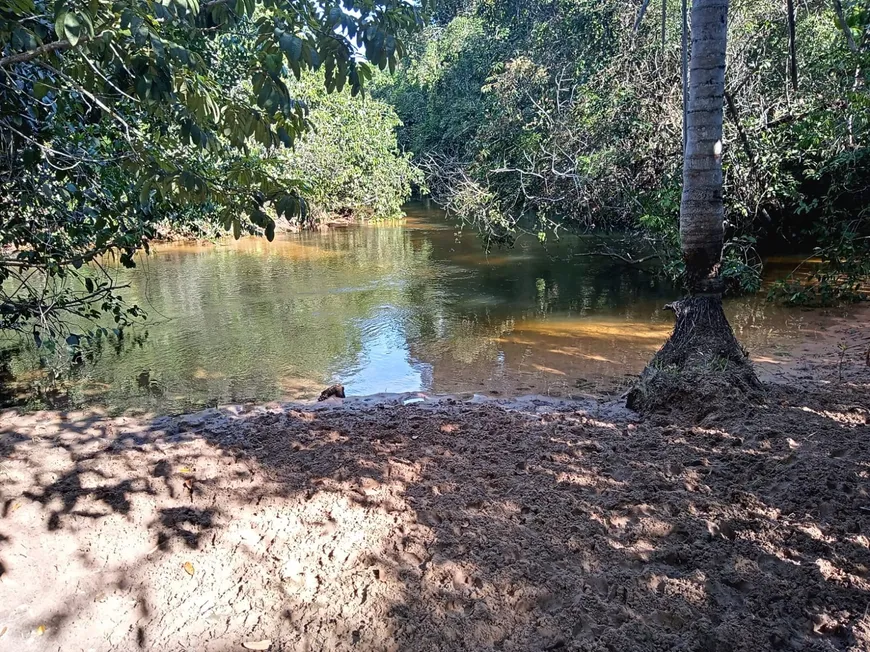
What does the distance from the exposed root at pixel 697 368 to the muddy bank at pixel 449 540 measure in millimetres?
363

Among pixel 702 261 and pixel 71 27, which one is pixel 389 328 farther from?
pixel 71 27

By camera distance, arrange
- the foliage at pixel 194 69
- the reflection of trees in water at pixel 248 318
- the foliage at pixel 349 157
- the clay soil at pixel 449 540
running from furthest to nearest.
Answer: the foliage at pixel 349 157, the reflection of trees in water at pixel 248 318, the foliage at pixel 194 69, the clay soil at pixel 449 540

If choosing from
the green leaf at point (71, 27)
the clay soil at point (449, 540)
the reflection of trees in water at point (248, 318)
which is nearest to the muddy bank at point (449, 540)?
the clay soil at point (449, 540)

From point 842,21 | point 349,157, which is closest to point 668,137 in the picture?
point 842,21

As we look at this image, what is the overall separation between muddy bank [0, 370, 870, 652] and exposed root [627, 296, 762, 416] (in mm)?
363

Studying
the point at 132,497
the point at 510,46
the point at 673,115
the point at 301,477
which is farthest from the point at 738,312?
the point at 510,46

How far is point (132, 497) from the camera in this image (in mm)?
3303

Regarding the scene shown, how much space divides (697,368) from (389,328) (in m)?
5.93

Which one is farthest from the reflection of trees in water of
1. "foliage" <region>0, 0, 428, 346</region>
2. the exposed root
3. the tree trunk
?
the tree trunk

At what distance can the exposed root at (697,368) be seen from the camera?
4598mm

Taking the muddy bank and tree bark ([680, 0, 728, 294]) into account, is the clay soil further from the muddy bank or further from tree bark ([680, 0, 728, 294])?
tree bark ([680, 0, 728, 294])

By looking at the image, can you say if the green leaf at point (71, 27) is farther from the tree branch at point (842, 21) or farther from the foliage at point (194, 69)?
the tree branch at point (842, 21)

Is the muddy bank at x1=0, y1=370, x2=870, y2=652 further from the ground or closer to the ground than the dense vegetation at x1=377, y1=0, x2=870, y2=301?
closer to the ground

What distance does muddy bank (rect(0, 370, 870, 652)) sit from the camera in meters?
2.52
